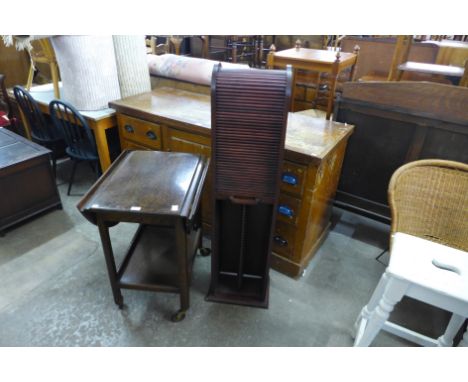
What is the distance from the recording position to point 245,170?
4.38 feet

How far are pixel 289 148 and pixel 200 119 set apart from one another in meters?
0.63

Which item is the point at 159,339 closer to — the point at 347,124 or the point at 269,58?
the point at 347,124

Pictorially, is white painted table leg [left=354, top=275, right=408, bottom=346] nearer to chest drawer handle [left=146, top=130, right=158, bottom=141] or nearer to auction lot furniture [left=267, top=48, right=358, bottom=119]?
auction lot furniture [left=267, top=48, right=358, bottom=119]

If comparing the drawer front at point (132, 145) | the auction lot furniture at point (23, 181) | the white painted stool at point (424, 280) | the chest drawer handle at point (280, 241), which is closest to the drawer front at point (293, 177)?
the chest drawer handle at point (280, 241)

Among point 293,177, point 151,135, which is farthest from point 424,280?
point 151,135

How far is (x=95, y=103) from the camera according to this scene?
7.66ft

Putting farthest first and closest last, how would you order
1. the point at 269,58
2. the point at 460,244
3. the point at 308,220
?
the point at 269,58 → the point at 308,220 → the point at 460,244

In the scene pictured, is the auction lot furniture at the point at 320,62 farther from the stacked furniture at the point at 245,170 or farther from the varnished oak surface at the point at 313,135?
the stacked furniture at the point at 245,170

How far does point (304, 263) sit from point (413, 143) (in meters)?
0.94

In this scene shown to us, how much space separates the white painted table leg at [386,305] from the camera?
1161 millimetres

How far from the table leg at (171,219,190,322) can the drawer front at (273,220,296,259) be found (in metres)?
0.59

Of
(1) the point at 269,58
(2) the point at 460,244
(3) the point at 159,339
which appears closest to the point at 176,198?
(3) the point at 159,339

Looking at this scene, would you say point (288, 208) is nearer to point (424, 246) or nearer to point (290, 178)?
point (290, 178)

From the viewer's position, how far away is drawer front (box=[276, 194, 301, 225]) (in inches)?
66.1
